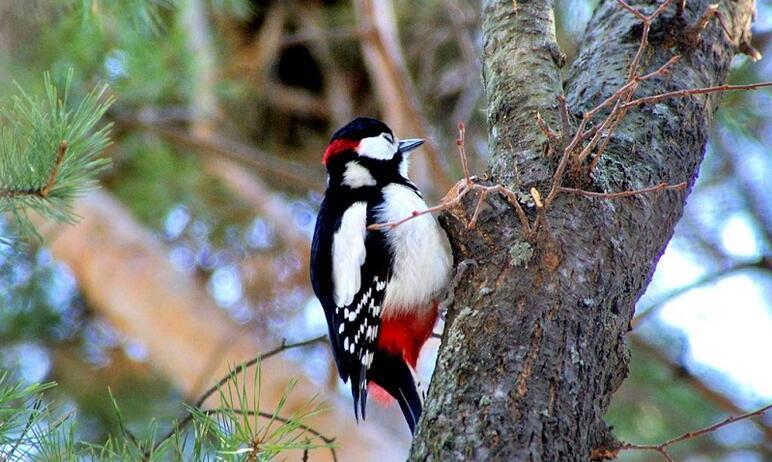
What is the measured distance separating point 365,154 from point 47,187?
4.15ft

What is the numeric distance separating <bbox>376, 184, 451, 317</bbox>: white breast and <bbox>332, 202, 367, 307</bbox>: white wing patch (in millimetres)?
82

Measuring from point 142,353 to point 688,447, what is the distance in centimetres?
334

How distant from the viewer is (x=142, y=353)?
593 cm

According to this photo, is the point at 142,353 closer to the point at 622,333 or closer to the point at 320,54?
the point at 320,54

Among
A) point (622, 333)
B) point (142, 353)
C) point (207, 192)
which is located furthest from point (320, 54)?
point (622, 333)

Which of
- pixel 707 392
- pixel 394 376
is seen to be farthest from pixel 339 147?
pixel 707 392

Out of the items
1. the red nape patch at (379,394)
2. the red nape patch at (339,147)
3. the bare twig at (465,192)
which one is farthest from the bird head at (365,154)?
the bare twig at (465,192)

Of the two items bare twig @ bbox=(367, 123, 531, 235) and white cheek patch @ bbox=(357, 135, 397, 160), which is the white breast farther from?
bare twig @ bbox=(367, 123, 531, 235)

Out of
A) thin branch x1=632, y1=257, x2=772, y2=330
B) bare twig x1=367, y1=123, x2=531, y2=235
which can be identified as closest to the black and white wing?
bare twig x1=367, y1=123, x2=531, y2=235

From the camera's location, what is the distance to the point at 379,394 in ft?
10.2

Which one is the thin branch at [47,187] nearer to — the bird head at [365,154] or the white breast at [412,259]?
the white breast at [412,259]

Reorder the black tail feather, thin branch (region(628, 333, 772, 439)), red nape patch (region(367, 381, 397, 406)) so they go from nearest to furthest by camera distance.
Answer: the black tail feather, red nape patch (region(367, 381, 397, 406)), thin branch (region(628, 333, 772, 439))

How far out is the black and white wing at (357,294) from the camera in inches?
112

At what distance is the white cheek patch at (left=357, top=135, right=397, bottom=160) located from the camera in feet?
10.4
